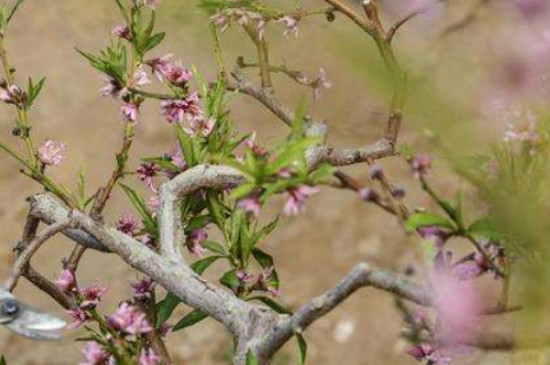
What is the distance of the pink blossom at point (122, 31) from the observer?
1359 mm

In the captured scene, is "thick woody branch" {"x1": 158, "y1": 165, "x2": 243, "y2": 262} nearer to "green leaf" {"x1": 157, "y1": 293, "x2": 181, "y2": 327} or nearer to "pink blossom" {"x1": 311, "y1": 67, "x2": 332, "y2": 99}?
"green leaf" {"x1": 157, "y1": 293, "x2": 181, "y2": 327}

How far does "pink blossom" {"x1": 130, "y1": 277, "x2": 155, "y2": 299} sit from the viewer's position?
1.28 metres

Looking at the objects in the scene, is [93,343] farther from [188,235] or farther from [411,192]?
[411,192]

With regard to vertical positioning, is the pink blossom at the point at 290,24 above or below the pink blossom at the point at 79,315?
above

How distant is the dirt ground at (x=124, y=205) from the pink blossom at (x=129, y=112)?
1903mm

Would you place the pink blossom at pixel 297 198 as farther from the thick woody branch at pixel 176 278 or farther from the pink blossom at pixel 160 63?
the pink blossom at pixel 160 63

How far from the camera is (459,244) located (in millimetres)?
3771

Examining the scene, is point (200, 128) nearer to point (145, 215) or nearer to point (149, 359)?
point (145, 215)

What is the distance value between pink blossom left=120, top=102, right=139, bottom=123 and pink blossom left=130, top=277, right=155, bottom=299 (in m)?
0.18

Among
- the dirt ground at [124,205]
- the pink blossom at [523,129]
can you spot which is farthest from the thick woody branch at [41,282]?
the dirt ground at [124,205]

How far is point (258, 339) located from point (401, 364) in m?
2.91

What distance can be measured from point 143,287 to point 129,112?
0.19 m

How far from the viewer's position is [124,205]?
13.5ft

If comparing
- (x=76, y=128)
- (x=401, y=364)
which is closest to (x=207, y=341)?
(x=401, y=364)
